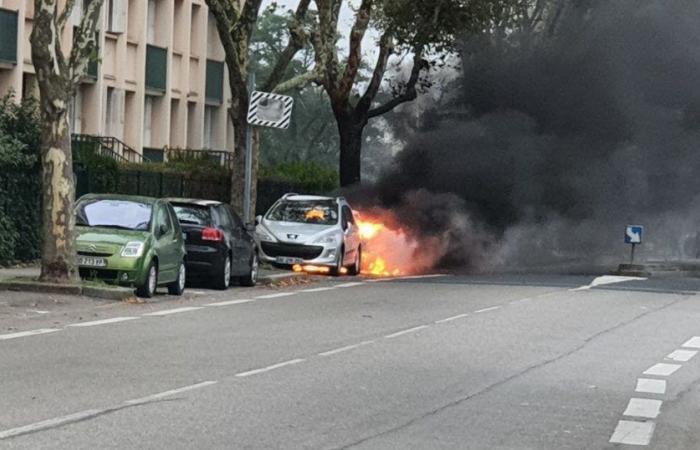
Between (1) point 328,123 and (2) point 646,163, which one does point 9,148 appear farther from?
(1) point 328,123

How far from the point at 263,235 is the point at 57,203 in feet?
39.7

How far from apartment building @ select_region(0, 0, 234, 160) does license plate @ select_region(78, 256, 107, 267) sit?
17765 mm

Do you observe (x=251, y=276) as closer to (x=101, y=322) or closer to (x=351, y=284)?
(x=351, y=284)

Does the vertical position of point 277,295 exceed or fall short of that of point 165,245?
it falls short

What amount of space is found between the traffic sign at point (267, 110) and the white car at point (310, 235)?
6.36 feet

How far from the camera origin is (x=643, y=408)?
13.4 m

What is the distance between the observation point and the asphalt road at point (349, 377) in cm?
1136

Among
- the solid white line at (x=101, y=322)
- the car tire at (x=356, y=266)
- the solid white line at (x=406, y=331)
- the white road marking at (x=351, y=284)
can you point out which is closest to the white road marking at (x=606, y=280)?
the white road marking at (x=351, y=284)

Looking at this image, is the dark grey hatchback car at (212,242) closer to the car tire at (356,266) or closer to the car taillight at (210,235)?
the car taillight at (210,235)

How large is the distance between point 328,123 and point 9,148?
66.0 m

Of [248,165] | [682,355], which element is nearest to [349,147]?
[248,165]

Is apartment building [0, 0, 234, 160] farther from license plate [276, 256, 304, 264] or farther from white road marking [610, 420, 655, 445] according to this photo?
white road marking [610, 420, 655, 445]

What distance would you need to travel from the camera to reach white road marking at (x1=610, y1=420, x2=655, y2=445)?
37.7 ft

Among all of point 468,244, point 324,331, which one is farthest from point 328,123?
point 324,331
